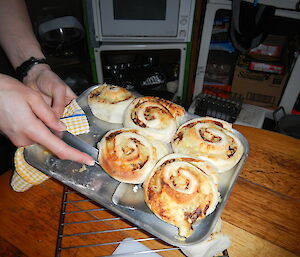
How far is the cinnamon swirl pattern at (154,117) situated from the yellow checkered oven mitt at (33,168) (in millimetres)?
247

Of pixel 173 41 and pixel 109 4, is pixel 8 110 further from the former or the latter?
pixel 173 41

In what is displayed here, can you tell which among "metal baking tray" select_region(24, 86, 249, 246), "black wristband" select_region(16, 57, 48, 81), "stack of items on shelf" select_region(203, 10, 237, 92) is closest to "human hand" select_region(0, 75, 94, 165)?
"metal baking tray" select_region(24, 86, 249, 246)

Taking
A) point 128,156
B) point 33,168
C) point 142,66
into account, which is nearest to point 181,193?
point 128,156

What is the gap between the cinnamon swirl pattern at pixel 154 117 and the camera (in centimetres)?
121

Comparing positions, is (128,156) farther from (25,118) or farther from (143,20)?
(143,20)

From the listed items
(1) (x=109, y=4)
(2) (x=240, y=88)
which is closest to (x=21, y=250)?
(1) (x=109, y=4)

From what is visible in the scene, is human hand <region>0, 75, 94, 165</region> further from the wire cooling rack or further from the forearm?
the forearm

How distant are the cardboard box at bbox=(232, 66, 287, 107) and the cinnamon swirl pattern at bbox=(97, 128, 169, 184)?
242 cm

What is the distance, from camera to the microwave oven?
231cm

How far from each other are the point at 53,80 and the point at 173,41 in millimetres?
1547

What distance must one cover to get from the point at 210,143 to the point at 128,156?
388 millimetres

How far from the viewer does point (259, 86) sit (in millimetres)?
3117

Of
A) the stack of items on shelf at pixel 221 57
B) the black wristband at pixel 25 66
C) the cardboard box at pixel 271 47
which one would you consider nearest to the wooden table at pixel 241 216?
the black wristband at pixel 25 66

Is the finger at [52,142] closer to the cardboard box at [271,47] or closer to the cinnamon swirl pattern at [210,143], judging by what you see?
the cinnamon swirl pattern at [210,143]
